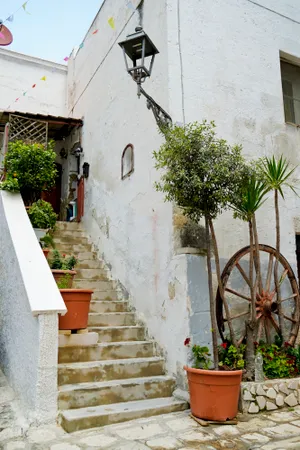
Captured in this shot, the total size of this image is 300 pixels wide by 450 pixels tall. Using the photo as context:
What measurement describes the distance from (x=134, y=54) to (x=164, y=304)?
282 centimetres

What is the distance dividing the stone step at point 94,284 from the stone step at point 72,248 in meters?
0.84

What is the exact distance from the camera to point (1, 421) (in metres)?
3.36

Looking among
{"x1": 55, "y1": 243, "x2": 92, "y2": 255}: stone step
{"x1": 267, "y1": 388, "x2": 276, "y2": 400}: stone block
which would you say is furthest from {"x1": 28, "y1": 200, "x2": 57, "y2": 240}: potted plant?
{"x1": 267, "y1": 388, "x2": 276, "y2": 400}: stone block

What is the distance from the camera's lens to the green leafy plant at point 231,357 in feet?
12.9

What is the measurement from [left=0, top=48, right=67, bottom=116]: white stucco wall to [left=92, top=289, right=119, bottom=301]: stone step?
19.7 ft

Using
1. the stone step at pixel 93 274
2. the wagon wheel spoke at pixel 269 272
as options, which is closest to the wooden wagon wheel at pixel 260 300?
the wagon wheel spoke at pixel 269 272

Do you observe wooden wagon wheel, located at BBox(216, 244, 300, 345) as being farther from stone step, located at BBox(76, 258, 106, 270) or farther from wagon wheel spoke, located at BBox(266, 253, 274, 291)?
stone step, located at BBox(76, 258, 106, 270)

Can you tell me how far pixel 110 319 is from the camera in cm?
498

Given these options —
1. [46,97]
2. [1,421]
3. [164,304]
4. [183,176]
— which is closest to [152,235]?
[164,304]

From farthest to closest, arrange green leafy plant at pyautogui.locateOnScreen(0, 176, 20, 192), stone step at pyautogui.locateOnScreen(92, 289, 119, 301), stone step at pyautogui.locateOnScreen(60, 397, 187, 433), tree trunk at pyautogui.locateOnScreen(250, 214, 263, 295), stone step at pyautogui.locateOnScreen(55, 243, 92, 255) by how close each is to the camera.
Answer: stone step at pyautogui.locateOnScreen(55, 243, 92, 255) → green leafy plant at pyautogui.locateOnScreen(0, 176, 20, 192) → stone step at pyautogui.locateOnScreen(92, 289, 119, 301) → tree trunk at pyautogui.locateOnScreen(250, 214, 263, 295) → stone step at pyautogui.locateOnScreen(60, 397, 187, 433)

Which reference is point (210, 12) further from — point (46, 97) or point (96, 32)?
point (46, 97)

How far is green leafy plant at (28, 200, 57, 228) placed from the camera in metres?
6.08

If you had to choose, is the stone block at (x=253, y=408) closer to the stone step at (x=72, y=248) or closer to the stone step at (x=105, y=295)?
the stone step at (x=105, y=295)

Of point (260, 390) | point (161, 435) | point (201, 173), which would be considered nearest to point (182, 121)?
point (201, 173)
